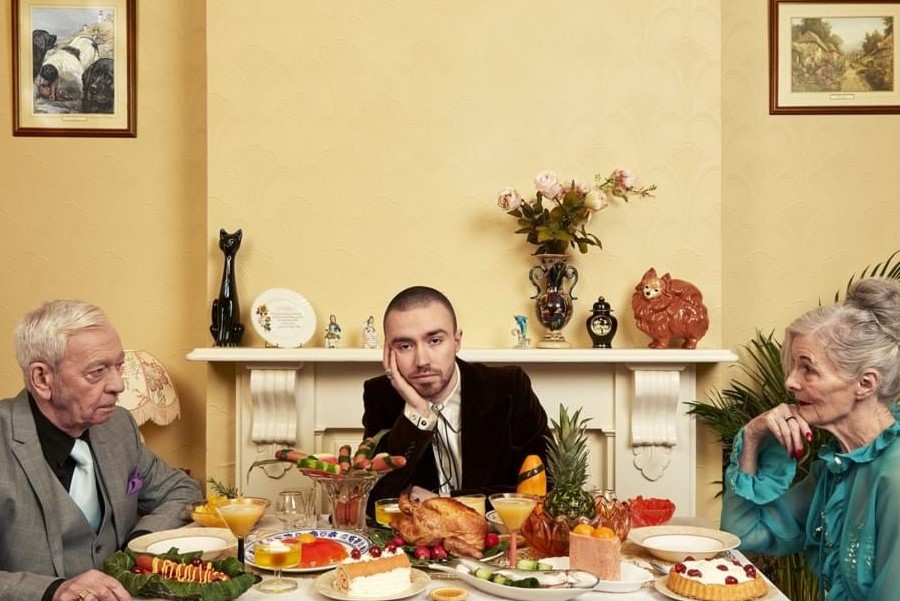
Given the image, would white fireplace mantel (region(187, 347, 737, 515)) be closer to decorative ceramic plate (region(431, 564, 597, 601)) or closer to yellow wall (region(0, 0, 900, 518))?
yellow wall (region(0, 0, 900, 518))

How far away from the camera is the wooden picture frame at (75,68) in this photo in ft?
15.0

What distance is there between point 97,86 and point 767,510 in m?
3.60

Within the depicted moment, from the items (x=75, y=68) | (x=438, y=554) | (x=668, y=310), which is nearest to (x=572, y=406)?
(x=668, y=310)

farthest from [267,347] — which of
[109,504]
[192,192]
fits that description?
[109,504]

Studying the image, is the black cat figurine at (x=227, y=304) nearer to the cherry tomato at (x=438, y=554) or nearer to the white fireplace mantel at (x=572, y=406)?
the white fireplace mantel at (x=572, y=406)

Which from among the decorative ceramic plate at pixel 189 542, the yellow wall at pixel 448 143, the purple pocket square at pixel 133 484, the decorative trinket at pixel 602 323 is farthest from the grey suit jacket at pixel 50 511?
the decorative trinket at pixel 602 323

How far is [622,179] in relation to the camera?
408 cm

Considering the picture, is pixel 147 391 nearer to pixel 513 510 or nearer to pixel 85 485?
pixel 85 485

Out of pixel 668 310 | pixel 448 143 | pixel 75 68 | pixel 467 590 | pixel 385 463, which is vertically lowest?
pixel 467 590

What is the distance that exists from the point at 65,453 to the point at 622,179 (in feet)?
8.17

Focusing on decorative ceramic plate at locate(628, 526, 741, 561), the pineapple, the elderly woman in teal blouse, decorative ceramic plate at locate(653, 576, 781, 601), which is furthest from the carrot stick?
the elderly woman in teal blouse

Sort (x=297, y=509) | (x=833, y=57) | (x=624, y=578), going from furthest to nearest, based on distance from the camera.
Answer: (x=833, y=57)
(x=297, y=509)
(x=624, y=578)

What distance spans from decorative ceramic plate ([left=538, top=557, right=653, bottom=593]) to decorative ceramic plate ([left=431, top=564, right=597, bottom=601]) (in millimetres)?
53

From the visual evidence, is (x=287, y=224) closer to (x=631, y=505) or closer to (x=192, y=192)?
(x=192, y=192)
